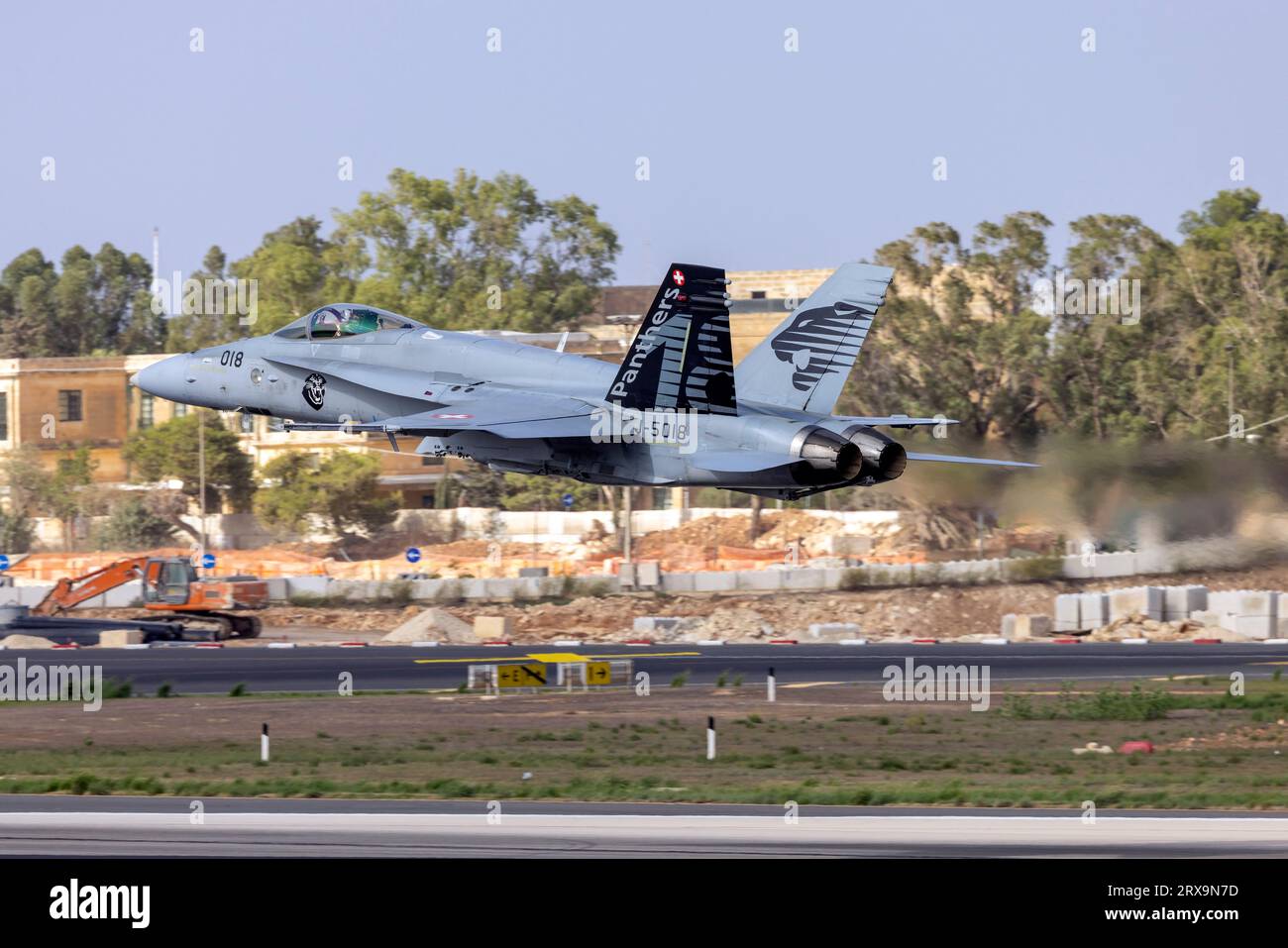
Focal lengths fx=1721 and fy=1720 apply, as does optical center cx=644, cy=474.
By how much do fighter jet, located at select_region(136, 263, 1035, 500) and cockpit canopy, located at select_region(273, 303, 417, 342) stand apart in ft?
0.13

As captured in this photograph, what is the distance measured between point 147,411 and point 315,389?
259 ft

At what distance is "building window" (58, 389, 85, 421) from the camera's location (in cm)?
10206

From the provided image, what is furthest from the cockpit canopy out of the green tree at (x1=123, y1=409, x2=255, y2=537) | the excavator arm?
the green tree at (x1=123, y1=409, x2=255, y2=537)

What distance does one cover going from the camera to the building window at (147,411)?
108 metres

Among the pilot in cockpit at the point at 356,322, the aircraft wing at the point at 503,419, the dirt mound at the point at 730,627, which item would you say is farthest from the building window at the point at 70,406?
the aircraft wing at the point at 503,419

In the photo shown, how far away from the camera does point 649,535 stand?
8388cm

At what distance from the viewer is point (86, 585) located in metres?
63.9

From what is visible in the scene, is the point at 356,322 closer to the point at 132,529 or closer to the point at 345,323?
the point at 345,323

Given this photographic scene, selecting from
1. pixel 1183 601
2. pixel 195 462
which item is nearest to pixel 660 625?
pixel 1183 601

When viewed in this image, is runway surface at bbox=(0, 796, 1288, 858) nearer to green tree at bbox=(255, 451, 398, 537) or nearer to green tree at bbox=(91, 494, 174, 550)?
green tree at bbox=(255, 451, 398, 537)

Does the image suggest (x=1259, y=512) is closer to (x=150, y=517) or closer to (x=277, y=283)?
(x=150, y=517)

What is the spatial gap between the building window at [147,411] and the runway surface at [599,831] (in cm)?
8696

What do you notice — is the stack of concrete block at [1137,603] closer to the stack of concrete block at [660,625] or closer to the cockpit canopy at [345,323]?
the stack of concrete block at [660,625]
